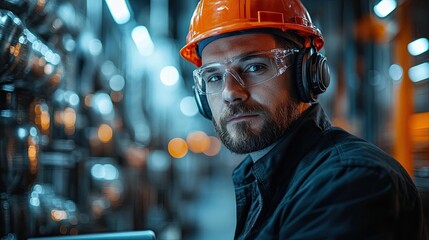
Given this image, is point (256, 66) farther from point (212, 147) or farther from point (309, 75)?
point (212, 147)

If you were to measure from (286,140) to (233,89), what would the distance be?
0.32 metres

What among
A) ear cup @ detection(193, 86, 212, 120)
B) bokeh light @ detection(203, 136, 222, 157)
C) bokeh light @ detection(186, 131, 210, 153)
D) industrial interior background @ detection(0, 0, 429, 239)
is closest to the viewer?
ear cup @ detection(193, 86, 212, 120)

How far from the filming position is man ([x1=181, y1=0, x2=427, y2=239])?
3.96 feet

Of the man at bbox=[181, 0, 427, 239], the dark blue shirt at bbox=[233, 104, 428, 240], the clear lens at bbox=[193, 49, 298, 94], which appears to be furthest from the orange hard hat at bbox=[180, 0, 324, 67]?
the dark blue shirt at bbox=[233, 104, 428, 240]

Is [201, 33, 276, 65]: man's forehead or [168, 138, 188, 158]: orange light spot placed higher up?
[201, 33, 276, 65]: man's forehead

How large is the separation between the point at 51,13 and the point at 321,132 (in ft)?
7.06

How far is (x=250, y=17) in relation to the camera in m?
1.90

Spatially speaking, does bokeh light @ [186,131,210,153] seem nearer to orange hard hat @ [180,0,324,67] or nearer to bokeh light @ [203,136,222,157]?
bokeh light @ [203,136,222,157]

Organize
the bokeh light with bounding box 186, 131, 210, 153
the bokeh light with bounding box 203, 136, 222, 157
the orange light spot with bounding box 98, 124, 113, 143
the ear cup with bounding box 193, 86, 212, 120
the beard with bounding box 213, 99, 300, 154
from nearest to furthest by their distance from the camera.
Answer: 1. the beard with bounding box 213, 99, 300, 154
2. the ear cup with bounding box 193, 86, 212, 120
3. the orange light spot with bounding box 98, 124, 113, 143
4. the bokeh light with bounding box 186, 131, 210, 153
5. the bokeh light with bounding box 203, 136, 222, 157

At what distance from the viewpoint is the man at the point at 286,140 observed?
121cm

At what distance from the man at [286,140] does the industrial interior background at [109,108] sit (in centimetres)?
112

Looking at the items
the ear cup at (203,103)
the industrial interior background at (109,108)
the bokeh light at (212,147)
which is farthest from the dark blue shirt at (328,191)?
the bokeh light at (212,147)

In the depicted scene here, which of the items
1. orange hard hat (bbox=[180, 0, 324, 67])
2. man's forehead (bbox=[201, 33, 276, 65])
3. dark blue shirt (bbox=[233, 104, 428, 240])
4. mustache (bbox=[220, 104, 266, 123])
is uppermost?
orange hard hat (bbox=[180, 0, 324, 67])

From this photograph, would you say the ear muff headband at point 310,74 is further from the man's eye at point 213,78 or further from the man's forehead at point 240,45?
the man's eye at point 213,78
